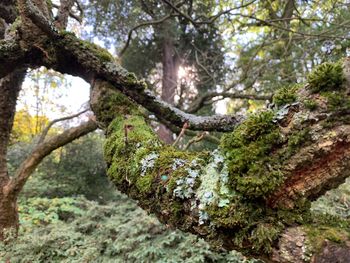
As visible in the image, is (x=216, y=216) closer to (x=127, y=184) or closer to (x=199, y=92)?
(x=127, y=184)

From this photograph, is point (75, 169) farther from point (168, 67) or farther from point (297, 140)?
point (297, 140)

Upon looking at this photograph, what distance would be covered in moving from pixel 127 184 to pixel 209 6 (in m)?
5.12

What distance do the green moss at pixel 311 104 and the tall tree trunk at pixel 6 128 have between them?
3187mm

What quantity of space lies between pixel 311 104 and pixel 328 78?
0.31ft

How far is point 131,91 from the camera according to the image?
196cm

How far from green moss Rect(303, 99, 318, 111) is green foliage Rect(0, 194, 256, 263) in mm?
2953

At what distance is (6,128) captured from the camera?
3.64 m

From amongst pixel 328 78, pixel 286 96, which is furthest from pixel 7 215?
pixel 328 78

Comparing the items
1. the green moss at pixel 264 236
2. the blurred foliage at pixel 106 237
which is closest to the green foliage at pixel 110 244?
the blurred foliage at pixel 106 237

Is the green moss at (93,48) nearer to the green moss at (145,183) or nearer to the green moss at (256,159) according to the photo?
the green moss at (145,183)

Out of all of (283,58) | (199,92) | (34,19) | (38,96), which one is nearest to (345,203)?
(283,58)

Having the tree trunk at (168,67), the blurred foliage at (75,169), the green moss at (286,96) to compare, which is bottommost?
the green moss at (286,96)

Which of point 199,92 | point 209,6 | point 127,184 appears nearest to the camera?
point 127,184

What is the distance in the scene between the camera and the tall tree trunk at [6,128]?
3.47m
